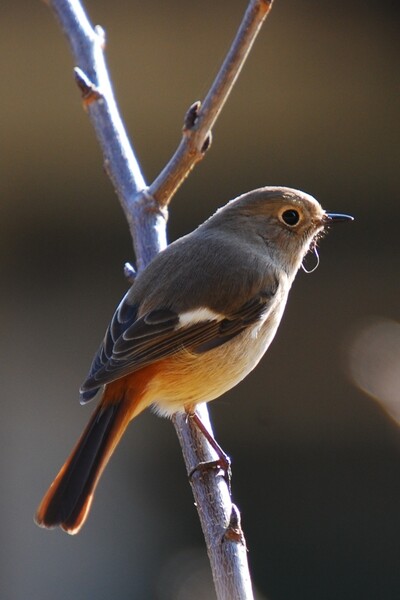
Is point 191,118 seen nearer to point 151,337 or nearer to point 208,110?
point 208,110

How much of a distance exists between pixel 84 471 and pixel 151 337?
16.4 inches

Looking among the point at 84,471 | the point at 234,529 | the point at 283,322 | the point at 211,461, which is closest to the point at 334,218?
the point at 211,461

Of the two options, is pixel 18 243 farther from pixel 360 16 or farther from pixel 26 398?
pixel 360 16

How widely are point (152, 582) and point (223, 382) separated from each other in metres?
2.88

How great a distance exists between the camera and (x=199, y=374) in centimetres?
323

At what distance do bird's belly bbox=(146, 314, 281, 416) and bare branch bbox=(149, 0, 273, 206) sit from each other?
0.47m

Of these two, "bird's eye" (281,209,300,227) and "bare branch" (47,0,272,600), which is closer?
"bare branch" (47,0,272,600)

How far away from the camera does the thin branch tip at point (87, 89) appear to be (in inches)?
130

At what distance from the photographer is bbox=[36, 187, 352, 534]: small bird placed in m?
3.03

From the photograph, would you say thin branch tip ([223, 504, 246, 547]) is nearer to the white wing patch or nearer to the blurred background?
the white wing patch

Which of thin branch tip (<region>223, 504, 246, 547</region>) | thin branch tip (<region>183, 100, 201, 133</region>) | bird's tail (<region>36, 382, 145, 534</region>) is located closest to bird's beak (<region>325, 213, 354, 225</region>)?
thin branch tip (<region>183, 100, 201, 133</region>)

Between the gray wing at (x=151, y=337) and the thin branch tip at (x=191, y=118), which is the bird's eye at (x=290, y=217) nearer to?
the gray wing at (x=151, y=337)

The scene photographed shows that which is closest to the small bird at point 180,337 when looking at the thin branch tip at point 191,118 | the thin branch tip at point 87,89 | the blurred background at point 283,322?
the thin branch tip at point 191,118

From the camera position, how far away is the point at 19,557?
6020 mm
